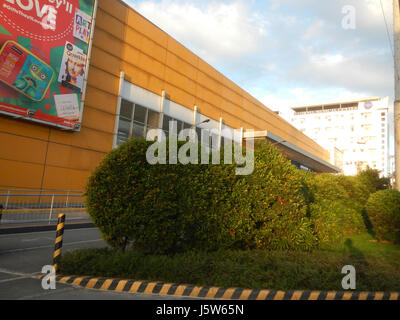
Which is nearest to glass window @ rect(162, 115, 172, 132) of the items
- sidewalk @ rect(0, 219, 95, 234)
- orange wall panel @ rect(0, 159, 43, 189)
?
orange wall panel @ rect(0, 159, 43, 189)

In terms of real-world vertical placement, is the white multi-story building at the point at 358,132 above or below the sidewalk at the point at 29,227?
above

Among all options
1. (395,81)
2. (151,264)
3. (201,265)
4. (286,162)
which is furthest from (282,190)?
(395,81)

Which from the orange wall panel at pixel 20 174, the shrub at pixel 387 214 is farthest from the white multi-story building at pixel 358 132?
the orange wall panel at pixel 20 174

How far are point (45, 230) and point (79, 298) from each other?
8.34 m

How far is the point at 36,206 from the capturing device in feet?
49.5

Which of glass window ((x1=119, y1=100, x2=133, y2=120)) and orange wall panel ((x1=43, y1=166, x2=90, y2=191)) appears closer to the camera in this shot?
orange wall panel ((x1=43, y1=166, x2=90, y2=191))

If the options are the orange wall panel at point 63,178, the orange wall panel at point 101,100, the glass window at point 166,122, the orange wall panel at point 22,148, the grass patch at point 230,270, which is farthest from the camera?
the glass window at point 166,122

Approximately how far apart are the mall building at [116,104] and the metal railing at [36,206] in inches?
27.2

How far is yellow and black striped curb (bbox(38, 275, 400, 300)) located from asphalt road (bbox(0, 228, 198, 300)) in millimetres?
154

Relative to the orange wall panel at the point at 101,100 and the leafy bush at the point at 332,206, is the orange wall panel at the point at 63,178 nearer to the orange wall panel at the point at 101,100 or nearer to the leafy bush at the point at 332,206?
the orange wall panel at the point at 101,100

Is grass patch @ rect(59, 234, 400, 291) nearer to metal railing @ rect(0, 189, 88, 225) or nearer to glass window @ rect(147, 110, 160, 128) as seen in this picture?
metal railing @ rect(0, 189, 88, 225)

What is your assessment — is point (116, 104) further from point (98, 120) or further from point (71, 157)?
point (71, 157)

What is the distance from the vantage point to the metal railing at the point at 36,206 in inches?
515

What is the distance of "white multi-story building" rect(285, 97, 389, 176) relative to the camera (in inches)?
4397
